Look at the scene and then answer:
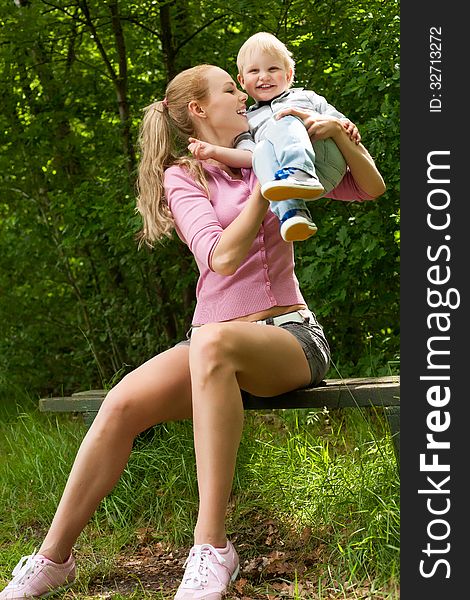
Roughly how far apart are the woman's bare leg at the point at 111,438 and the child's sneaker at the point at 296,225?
0.55 m

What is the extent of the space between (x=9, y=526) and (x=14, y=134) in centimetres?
248

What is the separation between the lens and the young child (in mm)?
2574

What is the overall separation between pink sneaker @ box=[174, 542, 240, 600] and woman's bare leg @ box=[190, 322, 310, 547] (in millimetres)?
31

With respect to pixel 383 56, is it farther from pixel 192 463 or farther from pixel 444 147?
pixel 192 463

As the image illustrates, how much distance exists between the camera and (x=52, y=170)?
560 centimetres

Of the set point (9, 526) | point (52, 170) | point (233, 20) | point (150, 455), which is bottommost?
point (9, 526)

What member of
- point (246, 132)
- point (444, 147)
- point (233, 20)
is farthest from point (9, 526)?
point (233, 20)

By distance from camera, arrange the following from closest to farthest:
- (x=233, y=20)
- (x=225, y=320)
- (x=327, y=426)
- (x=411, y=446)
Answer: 1. (x=411, y=446)
2. (x=225, y=320)
3. (x=327, y=426)
4. (x=233, y=20)

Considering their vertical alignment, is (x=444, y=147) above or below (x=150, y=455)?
above

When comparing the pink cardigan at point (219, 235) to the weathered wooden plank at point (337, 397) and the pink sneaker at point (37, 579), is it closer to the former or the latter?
the weathered wooden plank at point (337, 397)

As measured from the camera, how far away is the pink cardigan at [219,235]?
2895 mm

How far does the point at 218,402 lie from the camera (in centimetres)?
260

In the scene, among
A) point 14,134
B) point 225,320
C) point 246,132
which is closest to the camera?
point 225,320

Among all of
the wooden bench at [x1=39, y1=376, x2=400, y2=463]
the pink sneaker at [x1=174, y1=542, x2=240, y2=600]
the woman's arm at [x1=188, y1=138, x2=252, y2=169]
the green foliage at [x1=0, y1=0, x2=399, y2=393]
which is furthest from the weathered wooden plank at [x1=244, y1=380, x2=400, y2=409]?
the green foliage at [x1=0, y1=0, x2=399, y2=393]
